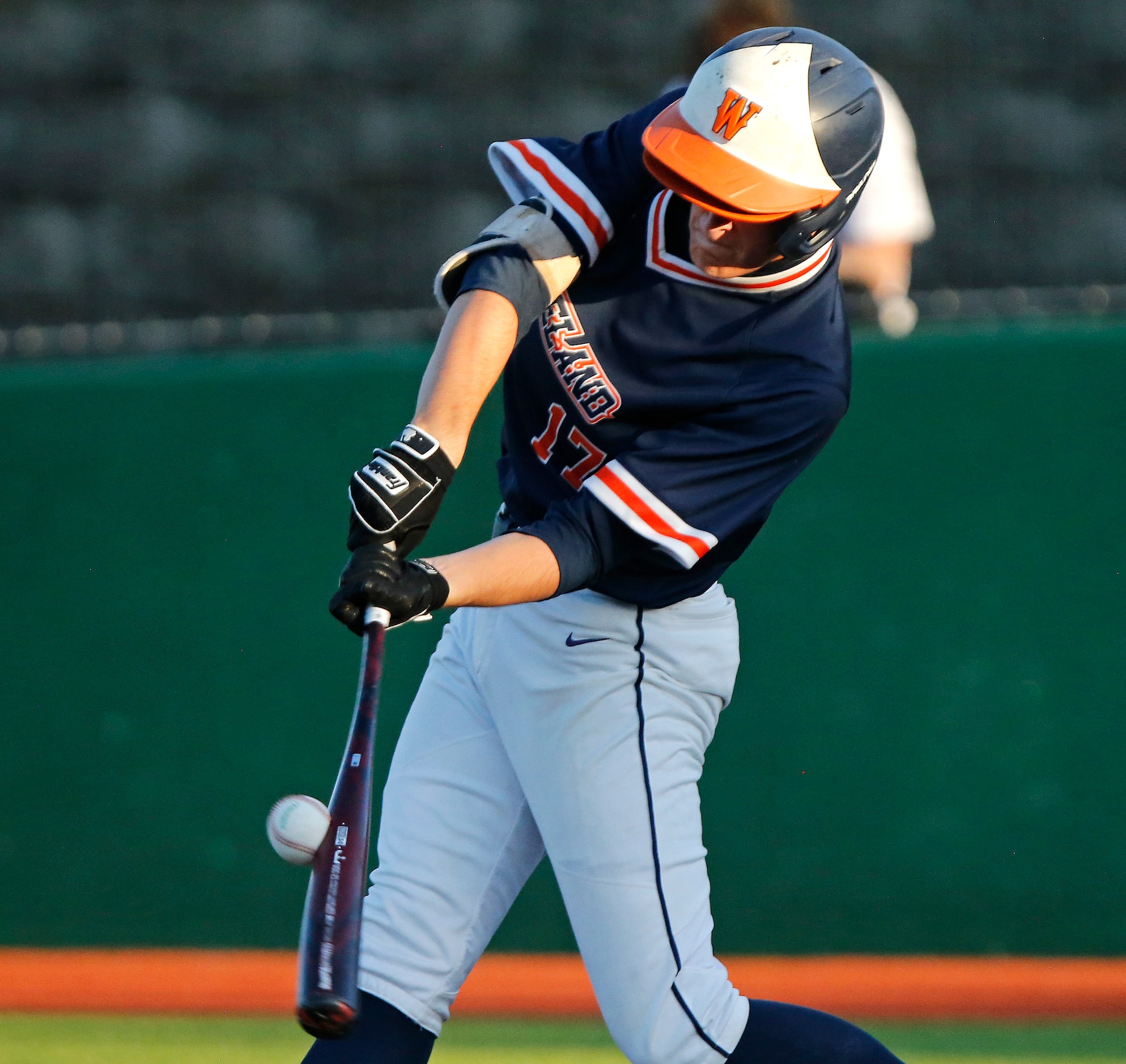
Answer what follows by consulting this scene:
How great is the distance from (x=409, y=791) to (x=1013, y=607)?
183 cm

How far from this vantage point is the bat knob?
1.85 m

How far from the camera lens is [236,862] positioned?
3.67 meters

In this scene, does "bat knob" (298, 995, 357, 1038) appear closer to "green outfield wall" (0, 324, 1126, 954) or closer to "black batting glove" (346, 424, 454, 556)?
"black batting glove" (346, 424, 454, 556)

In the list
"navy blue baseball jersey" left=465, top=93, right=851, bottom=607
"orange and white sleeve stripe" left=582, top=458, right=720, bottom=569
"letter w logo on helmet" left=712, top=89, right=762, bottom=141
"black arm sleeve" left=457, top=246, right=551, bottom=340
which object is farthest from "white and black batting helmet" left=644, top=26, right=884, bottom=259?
"orange and white sleeve stripe" left=582, top=458, right=720, bottom=569

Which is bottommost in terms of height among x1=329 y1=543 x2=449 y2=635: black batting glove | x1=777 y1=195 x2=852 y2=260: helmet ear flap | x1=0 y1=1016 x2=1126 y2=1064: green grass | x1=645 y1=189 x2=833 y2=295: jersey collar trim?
x1=0 y1=1016 x2=1126 y2=1064: green grass

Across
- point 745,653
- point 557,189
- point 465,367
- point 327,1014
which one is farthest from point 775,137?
point 745,653

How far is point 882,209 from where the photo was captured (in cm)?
344

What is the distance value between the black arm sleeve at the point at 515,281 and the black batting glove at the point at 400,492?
0.24m

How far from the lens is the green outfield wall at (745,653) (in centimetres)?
355

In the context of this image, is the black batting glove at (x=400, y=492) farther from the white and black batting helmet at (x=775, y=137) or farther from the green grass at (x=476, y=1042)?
the green grass at (x=476, y=1042)

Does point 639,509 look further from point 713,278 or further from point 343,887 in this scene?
point 343,887

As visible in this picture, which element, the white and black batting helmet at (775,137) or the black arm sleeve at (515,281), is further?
the black arm sleeve at (515,281)

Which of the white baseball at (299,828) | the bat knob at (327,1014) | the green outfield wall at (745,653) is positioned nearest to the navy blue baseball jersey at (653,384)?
the white baseball at (299,828)

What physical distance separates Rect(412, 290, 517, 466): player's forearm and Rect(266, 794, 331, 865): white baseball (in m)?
0.49
